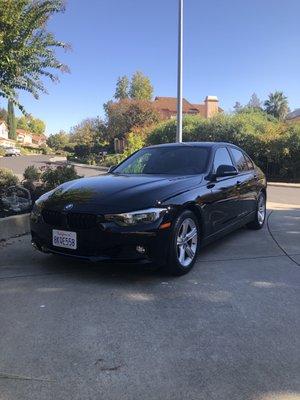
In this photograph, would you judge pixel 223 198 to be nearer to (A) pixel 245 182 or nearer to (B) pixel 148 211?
(A) pixel 245 182

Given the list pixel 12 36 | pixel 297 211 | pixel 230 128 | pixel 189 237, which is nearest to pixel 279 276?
pixel 189 237

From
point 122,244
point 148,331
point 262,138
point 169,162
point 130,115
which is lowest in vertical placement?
point 148,331

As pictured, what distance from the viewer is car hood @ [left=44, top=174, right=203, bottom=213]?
4812 millimetres

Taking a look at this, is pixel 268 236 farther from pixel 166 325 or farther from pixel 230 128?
pixel 230 128

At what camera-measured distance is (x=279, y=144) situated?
24734mm

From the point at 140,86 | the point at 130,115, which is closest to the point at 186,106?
the point at 140,86

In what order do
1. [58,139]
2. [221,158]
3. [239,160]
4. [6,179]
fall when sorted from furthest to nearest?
[58,139], [6,179], [239,160], [221,158]

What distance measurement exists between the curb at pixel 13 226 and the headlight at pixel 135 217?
9.36 ft

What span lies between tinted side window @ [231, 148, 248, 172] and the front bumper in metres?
2.75

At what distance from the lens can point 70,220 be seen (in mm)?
4879

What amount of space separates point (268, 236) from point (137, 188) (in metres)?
3.20

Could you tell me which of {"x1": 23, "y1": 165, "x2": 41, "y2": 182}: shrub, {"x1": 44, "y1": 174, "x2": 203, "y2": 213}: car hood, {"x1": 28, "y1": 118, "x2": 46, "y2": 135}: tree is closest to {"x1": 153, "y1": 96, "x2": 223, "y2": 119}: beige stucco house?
{"x1": 23, "y1": 165, "x2": 41, "y2": 182}: shrub

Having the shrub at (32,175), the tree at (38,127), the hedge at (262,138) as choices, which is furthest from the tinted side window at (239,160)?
the tree at (38,127)

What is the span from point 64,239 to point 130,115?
4983 cm
